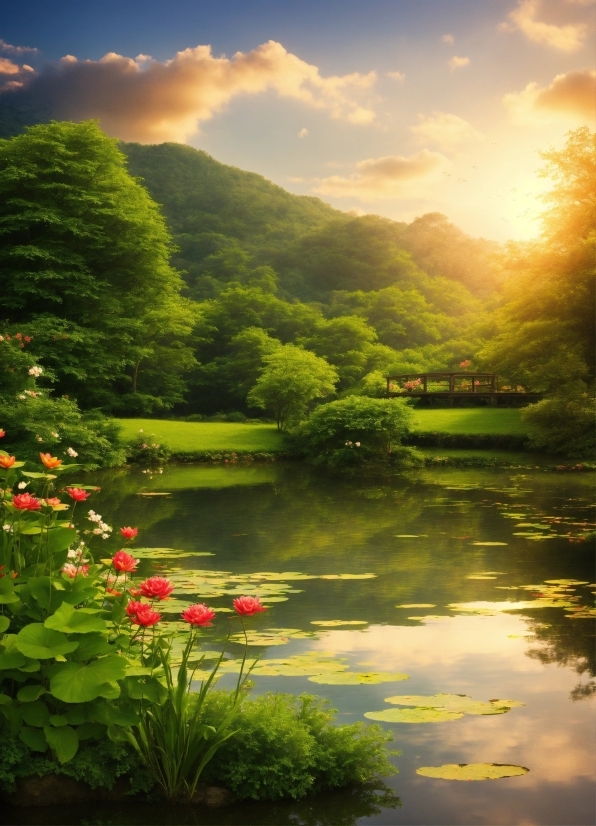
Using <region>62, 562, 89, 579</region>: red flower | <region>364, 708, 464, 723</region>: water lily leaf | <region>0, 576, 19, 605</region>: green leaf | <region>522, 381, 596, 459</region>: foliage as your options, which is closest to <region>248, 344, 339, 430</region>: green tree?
<region>522, 381, 596, 459</region>: foliage

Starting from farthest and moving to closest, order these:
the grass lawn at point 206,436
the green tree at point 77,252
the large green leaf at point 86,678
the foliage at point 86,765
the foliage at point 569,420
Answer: the green tree at point 77,252 < the grass lawn at point 206,436 < the foliage at point 569,420 < the foliage at point 86,765 < the large green leaf at point 86,678

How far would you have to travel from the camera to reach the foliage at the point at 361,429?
2303cm

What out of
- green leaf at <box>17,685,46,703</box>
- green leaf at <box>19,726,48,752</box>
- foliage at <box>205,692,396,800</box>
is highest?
green leaf at <box>17,685,46,703</box>

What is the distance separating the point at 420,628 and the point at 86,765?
3364mm

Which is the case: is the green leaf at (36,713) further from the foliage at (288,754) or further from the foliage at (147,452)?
the foliage at (147,452)

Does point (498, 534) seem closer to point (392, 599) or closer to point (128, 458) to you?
point (392, 599)

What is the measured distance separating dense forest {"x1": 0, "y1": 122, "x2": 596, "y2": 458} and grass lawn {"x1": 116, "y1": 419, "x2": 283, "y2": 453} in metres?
2.22

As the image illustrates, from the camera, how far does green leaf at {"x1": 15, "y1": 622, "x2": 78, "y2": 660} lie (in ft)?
10.8

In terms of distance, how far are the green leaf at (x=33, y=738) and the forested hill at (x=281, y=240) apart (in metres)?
46.2

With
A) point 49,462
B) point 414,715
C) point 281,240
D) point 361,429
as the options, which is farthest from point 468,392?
point 281,240

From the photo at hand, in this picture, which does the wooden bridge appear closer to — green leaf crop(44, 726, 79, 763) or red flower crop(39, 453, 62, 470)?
red flower crop(39, 453, 62, 470)

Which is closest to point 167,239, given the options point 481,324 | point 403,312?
point 481,324

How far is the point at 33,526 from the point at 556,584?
5.31 meters

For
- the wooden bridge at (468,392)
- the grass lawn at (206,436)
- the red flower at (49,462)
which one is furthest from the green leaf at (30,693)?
the wooden bridge at (468,392)
